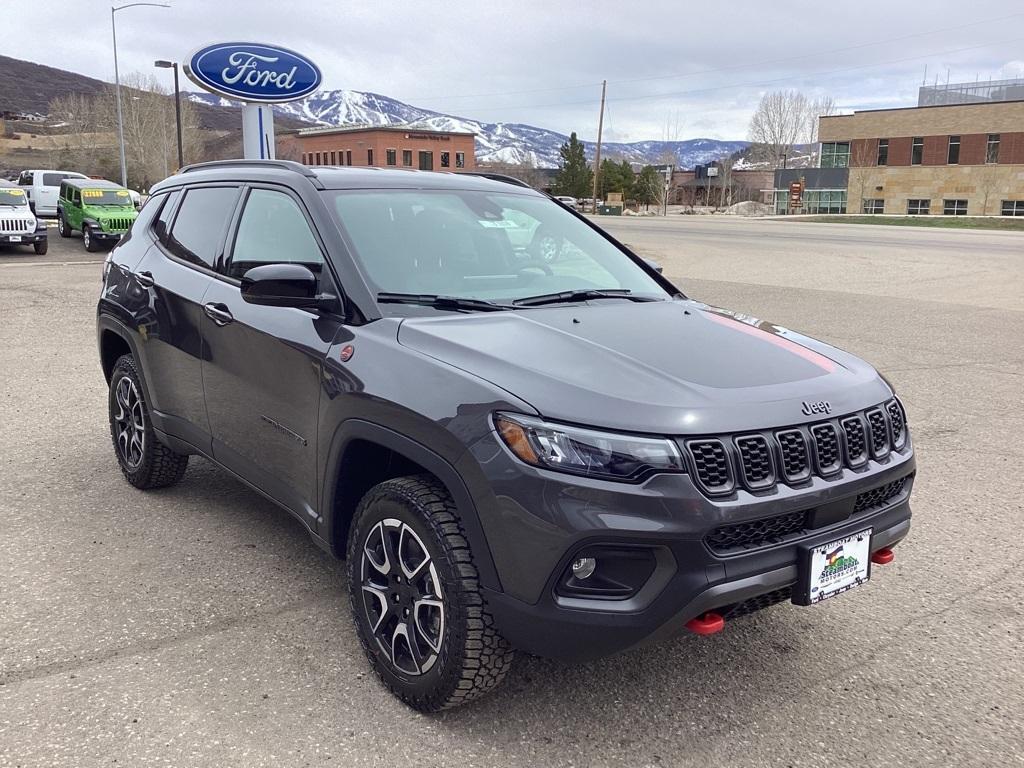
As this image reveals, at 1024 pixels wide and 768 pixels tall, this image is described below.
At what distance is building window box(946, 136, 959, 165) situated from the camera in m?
71.2

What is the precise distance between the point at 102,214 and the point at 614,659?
77.2 feet

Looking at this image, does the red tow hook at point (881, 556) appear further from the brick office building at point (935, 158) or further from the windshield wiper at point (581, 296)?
the brick office building at point (935, 158)

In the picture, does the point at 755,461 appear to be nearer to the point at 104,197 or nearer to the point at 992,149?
the point at 104,197

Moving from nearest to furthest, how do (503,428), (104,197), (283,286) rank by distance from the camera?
(503,428) → (283,286) → (104,197)

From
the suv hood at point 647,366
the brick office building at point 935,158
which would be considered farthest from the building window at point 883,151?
the suv hood at point 647,366

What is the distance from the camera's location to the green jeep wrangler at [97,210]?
23.0 meters

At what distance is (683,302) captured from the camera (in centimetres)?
389

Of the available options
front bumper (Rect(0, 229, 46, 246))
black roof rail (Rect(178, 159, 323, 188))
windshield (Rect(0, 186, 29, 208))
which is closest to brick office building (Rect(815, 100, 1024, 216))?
front bumper (Rect(0, 229, 46, 246))

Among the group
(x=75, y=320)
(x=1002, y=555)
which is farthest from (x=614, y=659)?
(x=75, y=320)

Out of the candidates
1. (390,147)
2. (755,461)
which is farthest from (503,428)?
(390,147)

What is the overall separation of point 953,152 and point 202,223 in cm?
7876

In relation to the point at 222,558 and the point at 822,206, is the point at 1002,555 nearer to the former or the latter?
the point at 222,558

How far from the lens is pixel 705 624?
253cm

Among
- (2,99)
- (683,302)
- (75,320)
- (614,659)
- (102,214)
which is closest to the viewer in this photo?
(614,659)
